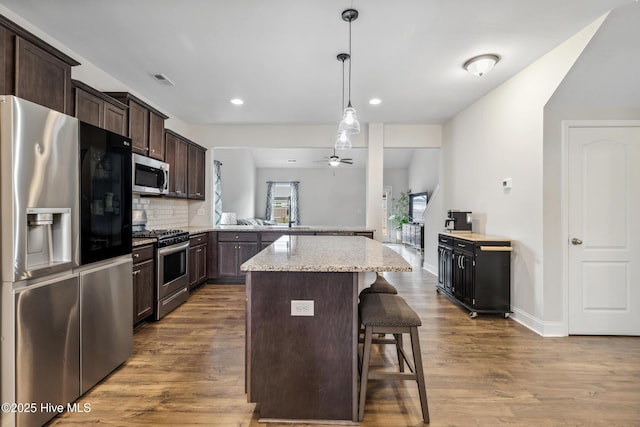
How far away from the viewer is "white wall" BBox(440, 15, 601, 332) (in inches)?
116

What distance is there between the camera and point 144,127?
3.46m

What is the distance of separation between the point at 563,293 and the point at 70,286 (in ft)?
12.9

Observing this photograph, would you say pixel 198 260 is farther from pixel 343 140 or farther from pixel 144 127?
pixel 343 140

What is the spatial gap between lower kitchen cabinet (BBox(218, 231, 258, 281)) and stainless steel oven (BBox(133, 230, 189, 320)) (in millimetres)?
1022

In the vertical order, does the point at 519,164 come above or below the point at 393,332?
above

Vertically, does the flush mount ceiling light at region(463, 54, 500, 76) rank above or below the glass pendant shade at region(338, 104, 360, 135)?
above

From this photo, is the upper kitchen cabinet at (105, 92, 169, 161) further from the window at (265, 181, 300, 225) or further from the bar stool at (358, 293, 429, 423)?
the window at (265, 181, 300, 225)

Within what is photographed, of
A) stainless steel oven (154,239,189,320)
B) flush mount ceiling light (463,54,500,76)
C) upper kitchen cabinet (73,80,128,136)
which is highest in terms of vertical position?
flush mount ceiling light (463,54,500,76)

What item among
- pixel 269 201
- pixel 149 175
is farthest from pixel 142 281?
pixel 269 201

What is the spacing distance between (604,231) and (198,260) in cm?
477

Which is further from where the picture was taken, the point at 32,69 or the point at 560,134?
the point at 560,134

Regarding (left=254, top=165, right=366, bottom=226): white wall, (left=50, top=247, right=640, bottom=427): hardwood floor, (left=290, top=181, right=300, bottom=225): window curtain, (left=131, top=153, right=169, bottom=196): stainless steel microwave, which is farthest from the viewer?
(left=254, top=165, right=366, bottom=226): white wall

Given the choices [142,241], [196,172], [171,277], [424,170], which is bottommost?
[171,277]

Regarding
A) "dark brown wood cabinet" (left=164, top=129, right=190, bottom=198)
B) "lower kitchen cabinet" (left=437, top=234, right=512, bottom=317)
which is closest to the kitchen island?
"lower kitchen cabinet" (left=437, top=234, right=512, bottom=317)
